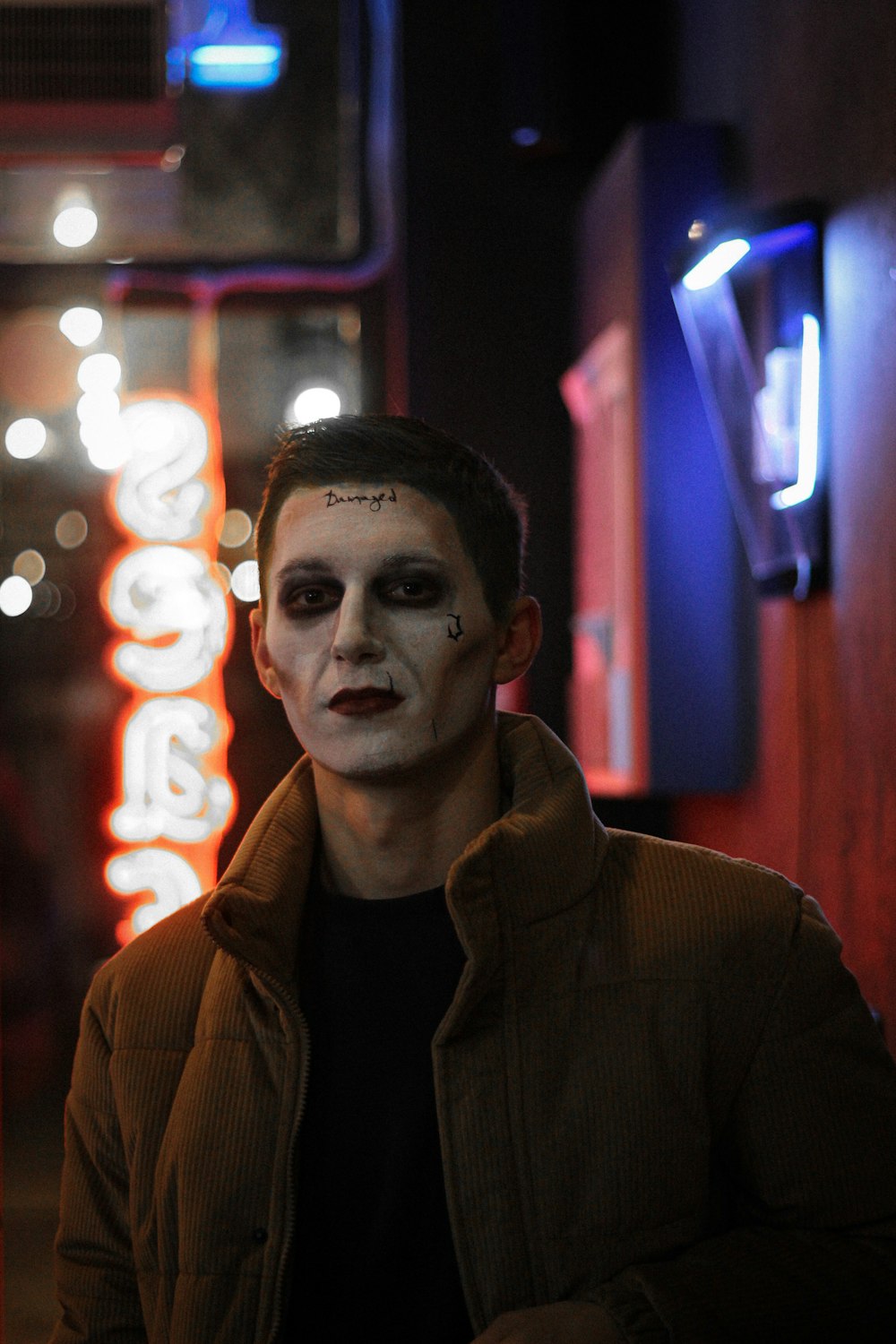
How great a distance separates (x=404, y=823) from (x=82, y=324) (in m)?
4.14

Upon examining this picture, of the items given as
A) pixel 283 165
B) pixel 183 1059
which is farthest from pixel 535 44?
pixel 183 1059

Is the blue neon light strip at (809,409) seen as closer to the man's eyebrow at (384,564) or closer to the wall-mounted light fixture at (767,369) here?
the wall-mounted light fixture at (767,369)

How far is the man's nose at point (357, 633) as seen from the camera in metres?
1.50

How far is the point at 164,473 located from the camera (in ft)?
15.9

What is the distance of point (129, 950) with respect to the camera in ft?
5.32

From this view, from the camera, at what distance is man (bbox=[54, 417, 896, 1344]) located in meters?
1.40

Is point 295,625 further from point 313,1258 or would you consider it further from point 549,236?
point 549,236

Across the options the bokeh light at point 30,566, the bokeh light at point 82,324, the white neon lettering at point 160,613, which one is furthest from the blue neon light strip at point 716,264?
the bokeh light at point 30,566

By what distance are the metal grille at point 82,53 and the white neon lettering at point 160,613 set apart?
1692 mm

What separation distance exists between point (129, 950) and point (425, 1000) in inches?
14.1

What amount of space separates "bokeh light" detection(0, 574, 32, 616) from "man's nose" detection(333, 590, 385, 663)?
4.90m

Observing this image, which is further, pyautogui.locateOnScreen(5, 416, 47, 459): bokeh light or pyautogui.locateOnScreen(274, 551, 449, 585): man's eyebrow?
pyautogui.locateOnScreen(5, 416, 47, 459): bokeh light

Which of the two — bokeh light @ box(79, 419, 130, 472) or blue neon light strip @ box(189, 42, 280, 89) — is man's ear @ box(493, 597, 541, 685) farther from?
blue neon light strip @ box(189, 42, 280, 89)

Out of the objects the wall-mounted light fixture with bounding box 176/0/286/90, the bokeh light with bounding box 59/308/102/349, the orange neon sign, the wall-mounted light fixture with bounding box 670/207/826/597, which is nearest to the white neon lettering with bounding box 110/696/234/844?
the orange neon sign
